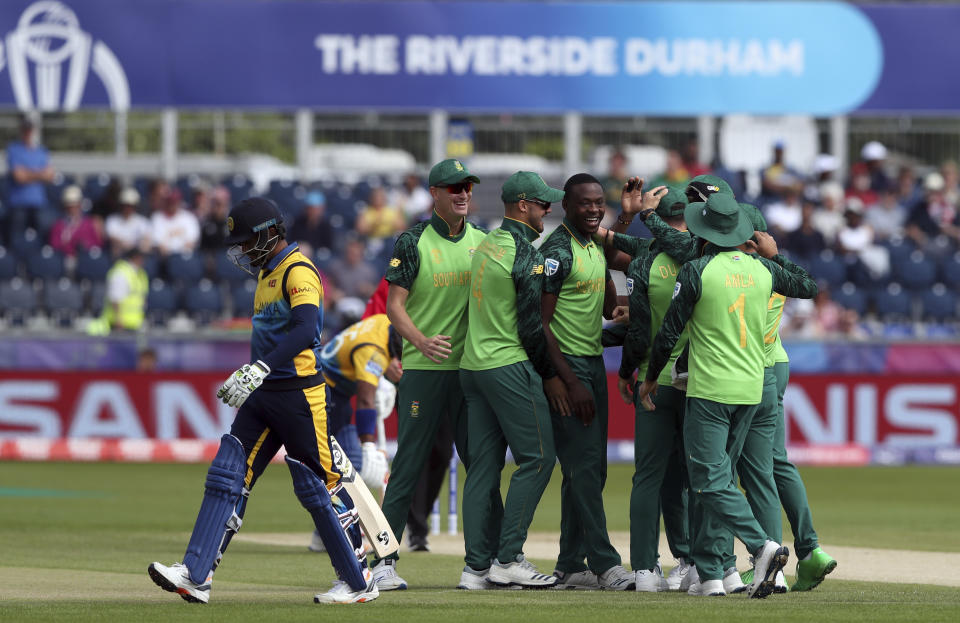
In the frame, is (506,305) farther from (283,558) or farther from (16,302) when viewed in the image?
(16,302)

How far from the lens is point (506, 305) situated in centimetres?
928

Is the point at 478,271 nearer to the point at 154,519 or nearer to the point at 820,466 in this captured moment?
the point at 154,519

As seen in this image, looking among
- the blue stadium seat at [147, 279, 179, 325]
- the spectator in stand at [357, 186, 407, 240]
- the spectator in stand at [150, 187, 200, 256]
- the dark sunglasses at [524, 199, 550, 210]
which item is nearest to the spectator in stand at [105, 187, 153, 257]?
the spectator in stand at [150, 187, 200, 256]

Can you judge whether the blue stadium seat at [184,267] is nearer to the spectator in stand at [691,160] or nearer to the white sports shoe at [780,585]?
the spectator in stand at [691,160]

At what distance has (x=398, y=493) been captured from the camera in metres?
9.53

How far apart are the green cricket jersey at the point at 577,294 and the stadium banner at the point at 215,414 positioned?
10.2 m

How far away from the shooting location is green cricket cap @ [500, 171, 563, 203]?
943cm

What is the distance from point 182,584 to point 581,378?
2.75 meters

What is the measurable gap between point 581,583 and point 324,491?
2042 mm

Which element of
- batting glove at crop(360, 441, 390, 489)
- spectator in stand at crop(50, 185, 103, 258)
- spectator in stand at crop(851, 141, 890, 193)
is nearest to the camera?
batting glove at crop(360, 441, 390, 489)

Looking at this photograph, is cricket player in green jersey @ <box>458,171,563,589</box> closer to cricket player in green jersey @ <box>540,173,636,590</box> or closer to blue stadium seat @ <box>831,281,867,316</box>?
cricket player in green jersey @ <box>540,173,636,590</box>

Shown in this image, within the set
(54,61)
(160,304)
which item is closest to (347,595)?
(160,304)

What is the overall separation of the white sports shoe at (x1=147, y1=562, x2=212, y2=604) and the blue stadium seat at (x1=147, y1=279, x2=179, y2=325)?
13744 millimetres

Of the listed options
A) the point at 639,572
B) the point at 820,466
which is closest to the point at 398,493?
the point at 639,572
